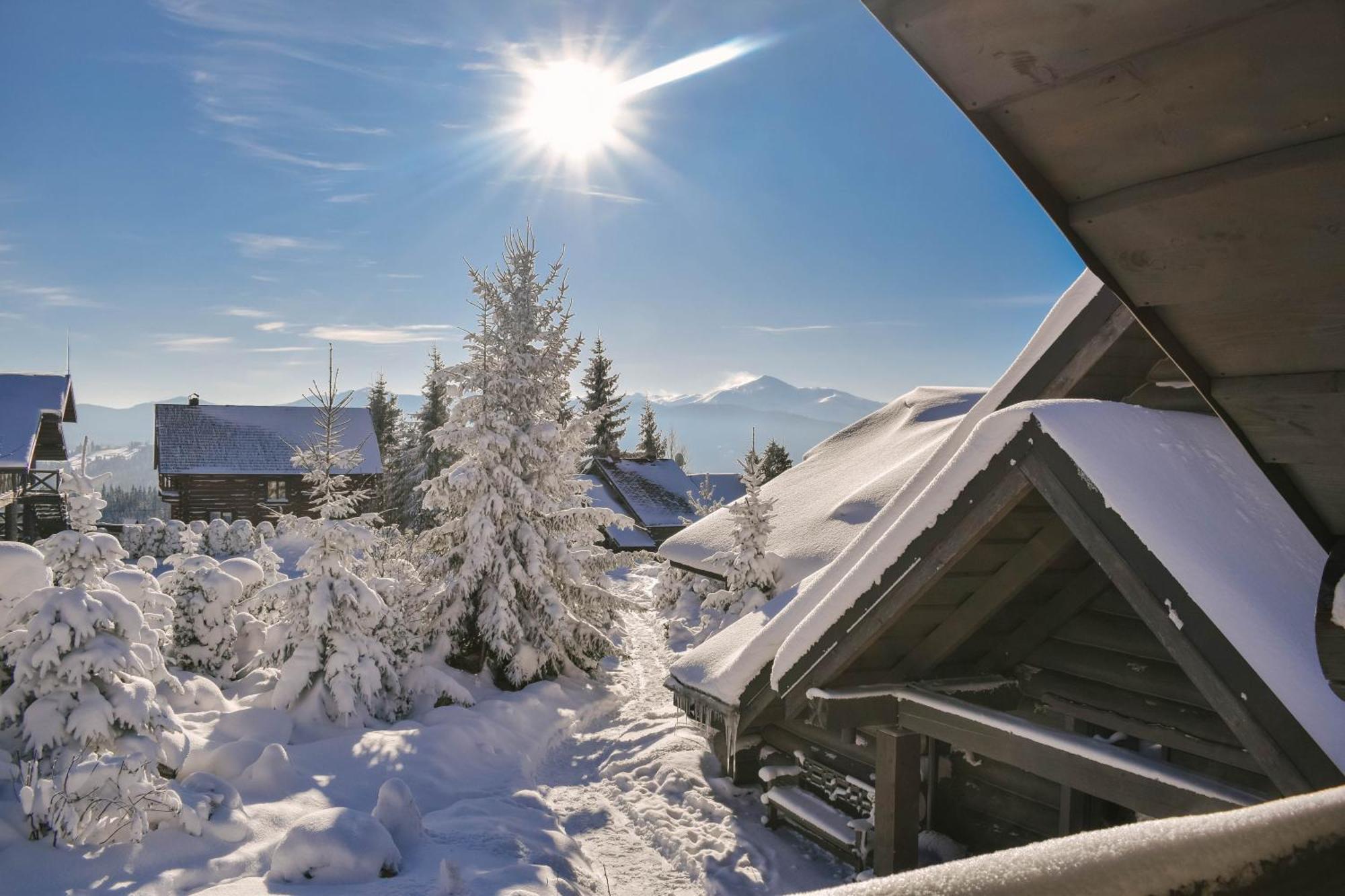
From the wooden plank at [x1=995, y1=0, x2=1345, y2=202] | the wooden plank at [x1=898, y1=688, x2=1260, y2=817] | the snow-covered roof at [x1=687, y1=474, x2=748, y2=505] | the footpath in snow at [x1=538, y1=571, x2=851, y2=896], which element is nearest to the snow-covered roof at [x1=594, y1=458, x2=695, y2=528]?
the snow-covered roof at [x1=687, y1=474, x2=748, y2=505]

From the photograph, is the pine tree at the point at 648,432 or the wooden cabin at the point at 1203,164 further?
the pine tree at the point at 648,432

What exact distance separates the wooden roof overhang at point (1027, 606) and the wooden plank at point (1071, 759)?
0.27 metres

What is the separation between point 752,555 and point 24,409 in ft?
98.5

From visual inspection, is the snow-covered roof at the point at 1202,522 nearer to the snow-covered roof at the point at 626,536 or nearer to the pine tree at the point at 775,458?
the snow-covered roof at the point at 626,536

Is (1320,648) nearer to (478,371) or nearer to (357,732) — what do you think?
(357,732)

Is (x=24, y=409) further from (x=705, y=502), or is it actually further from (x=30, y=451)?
(x=705, y=502)

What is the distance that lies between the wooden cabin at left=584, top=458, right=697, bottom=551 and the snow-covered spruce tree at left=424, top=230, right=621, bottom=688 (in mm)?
16200

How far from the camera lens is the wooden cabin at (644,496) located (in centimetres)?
3312

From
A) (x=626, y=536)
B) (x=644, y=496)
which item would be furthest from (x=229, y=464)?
(x=644, y=496)

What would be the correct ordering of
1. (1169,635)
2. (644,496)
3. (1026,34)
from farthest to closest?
(644,496) → (1169,635) → (1026,34)

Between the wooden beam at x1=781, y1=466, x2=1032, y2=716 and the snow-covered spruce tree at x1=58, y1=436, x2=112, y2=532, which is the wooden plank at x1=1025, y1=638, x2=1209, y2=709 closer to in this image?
the wooden beam at x1=781, y1=466, x2=1032, y2=716

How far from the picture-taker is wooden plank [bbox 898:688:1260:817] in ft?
11.7

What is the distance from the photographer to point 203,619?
1225 centimetres

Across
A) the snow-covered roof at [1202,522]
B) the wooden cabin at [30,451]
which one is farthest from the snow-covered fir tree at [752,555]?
the wooden cabin at [30,451]
